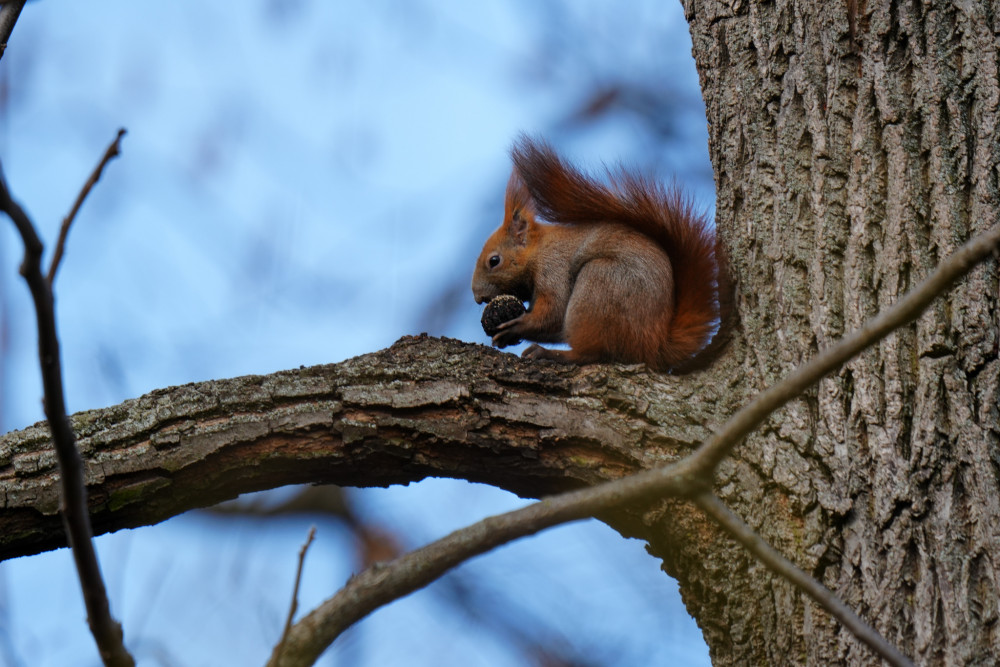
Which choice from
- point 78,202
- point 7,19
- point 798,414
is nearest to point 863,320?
point 798,414

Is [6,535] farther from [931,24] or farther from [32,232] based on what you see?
[931,24]

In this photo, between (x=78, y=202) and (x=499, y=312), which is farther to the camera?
(x=499, y=312)

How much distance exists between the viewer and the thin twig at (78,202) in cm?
95

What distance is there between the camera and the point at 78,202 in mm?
947

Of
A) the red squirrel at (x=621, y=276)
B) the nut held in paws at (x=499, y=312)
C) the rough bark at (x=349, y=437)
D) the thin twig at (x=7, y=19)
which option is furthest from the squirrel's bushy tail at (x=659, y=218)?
the thin twig at (x=7, y=19)

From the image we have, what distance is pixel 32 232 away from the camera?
85 centimetres

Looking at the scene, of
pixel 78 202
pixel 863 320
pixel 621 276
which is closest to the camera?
pixel 78 202

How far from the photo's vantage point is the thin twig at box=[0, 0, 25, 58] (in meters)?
1.44

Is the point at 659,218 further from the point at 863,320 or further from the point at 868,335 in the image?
the point at 868,335

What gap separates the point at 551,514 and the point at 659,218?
1.74m

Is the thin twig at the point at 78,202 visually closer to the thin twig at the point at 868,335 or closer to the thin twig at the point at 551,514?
the thin twig at the point at 551,514

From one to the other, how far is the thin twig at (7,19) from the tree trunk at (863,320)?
1508 millimetres

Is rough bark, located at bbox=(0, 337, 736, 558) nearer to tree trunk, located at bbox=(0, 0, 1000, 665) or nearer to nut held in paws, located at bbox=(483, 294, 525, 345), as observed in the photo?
tree trunk, located at bbox=(0, 0, 1000, 665)

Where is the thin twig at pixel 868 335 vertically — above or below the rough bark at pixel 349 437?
below
